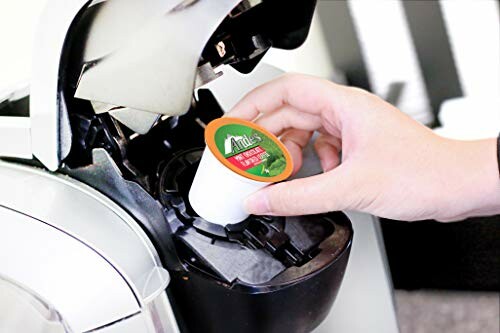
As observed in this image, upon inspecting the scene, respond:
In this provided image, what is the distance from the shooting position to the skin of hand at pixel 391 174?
507 millimetres

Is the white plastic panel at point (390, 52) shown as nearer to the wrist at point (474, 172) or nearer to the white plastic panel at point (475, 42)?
the white plastic panel at point (475, 42)

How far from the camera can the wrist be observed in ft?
1.74

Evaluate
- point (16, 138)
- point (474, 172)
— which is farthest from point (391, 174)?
point (16, 138)

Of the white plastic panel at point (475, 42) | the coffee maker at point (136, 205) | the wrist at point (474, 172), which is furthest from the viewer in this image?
the white plastic panel at point (475, 42)

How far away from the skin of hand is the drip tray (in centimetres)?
3

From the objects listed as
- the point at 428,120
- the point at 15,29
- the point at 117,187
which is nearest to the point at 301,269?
the point at 117,187

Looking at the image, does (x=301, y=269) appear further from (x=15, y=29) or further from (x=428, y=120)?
(x=428, y=120)

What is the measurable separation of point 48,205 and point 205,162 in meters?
0.13

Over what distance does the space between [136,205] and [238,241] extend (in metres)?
0.09

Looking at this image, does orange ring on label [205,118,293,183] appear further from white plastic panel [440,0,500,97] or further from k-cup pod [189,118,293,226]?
white plastic panel [440,0,500,97]

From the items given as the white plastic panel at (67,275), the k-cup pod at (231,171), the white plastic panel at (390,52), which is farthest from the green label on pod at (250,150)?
the white plastic panel at (390,52)

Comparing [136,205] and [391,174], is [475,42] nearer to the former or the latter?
[391,174]

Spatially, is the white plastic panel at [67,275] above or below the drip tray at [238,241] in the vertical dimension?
above

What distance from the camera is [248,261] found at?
49cm
